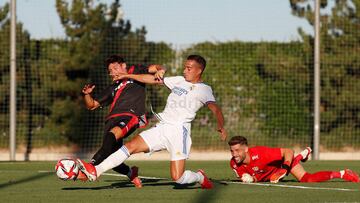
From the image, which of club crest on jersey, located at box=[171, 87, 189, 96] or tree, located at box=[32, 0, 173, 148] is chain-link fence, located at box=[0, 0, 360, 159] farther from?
club crest on jersey, located at box=[171, 87, 189, 96]

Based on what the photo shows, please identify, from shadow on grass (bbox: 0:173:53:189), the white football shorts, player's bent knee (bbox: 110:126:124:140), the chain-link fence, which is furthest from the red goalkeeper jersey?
the chain-link fence

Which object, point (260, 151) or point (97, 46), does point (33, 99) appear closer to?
point (97, 46)

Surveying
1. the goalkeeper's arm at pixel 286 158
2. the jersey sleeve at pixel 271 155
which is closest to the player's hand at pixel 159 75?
the jersey sleeve at pixel 271 155

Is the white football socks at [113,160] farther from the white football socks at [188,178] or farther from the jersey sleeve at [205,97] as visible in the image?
the jersey sleeve at [205,97]

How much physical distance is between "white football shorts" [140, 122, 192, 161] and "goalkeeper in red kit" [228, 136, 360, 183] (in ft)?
3.41

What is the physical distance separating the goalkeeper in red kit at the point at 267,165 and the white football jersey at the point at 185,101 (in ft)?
3.32

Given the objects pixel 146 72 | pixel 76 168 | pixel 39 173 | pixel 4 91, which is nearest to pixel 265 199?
pixel 76 168

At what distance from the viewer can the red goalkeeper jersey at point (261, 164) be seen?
12828mm

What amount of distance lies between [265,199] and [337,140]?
14839 mm

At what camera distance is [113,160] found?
37.5ft

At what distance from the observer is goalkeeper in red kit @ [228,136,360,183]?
12719mm

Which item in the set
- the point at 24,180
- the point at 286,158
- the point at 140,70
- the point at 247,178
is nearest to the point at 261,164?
the point at 247,178

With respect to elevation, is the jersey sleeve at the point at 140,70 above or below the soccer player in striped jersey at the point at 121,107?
above

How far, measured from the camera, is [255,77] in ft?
84.2
